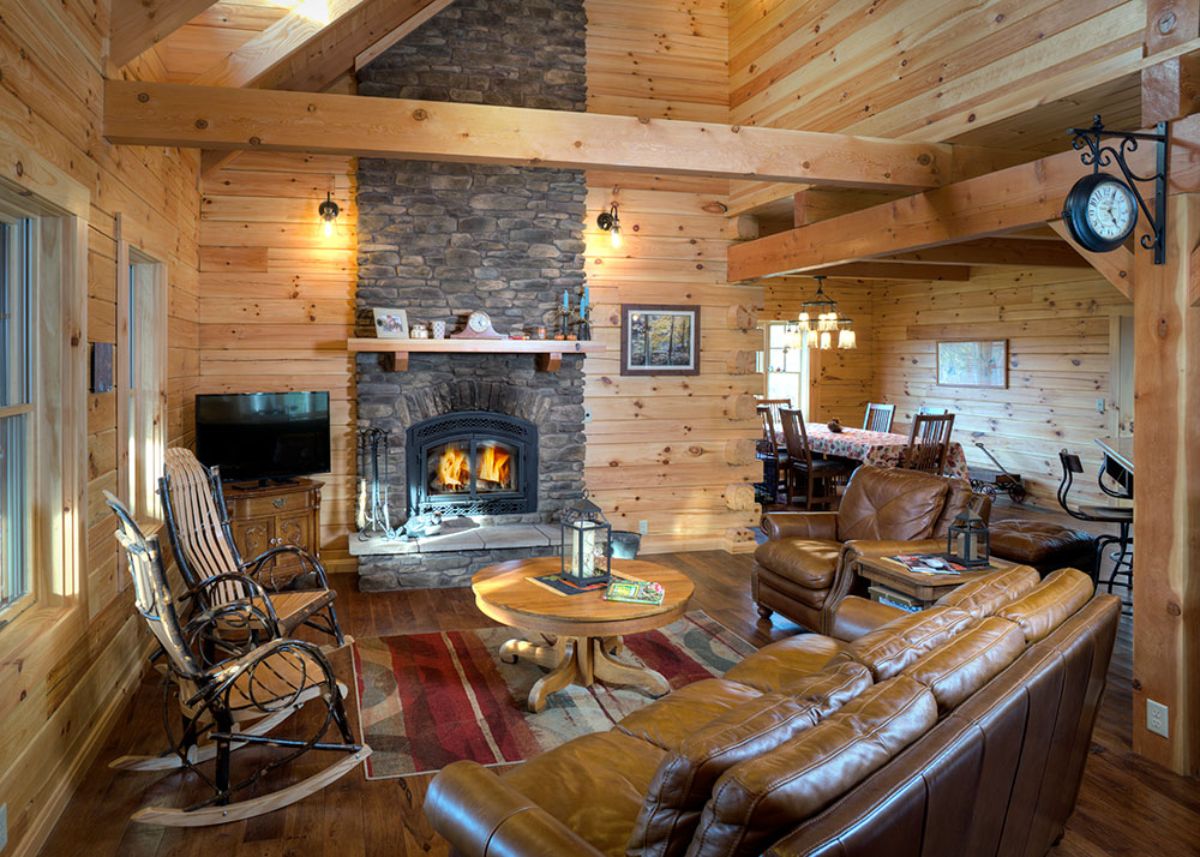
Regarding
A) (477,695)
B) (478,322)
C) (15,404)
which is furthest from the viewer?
(478,322)

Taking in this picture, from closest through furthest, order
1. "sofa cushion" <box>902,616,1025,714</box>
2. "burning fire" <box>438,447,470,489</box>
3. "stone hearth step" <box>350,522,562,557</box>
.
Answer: "sofa cushion" <box>902,616,1025,714</box>
"stone hearth step" <box>350,522,562,557</box>
"burning fire" <box>438,447,470,489</box>

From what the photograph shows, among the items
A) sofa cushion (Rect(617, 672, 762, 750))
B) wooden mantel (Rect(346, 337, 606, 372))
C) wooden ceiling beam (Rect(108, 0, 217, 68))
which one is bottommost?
sofa cushion (Rect(617, 672, 762, 750))

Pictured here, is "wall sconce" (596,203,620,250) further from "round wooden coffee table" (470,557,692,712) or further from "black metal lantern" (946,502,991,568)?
"black metal lantern" (946,502,991,568)

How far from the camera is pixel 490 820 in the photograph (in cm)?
177

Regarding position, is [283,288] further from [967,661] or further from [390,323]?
[967,661]

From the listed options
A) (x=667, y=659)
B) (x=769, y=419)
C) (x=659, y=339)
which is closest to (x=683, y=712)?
(x=667, y=659)

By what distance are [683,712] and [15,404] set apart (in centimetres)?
238

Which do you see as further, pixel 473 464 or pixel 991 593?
pixel 473 464

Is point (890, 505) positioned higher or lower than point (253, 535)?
higher

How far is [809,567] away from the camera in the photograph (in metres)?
4.52

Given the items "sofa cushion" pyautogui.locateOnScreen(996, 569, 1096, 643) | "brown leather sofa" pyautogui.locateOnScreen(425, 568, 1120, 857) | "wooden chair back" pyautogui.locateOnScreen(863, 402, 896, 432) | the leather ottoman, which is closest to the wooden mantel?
the leather ottoman

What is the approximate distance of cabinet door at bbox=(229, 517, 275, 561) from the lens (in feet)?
17.1

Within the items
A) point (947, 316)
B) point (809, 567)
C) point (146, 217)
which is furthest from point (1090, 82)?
point (947, 316)

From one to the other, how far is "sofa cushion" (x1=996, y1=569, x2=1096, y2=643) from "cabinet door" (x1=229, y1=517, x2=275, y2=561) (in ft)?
14.4
